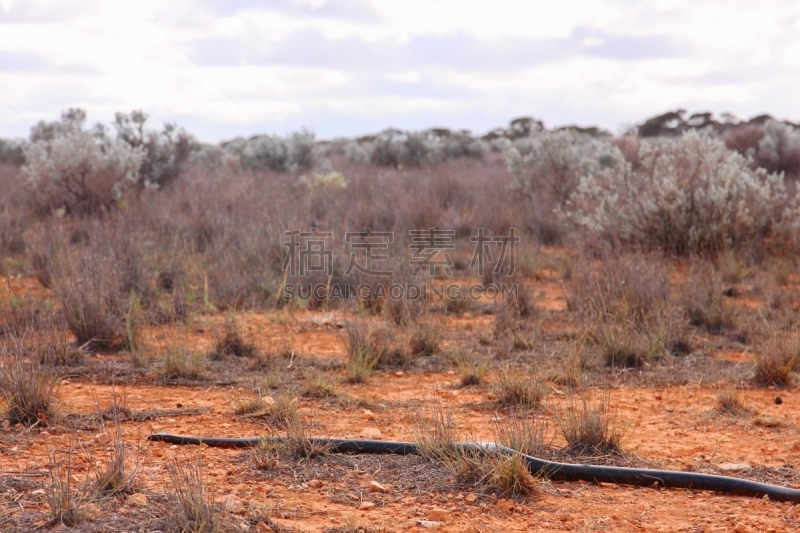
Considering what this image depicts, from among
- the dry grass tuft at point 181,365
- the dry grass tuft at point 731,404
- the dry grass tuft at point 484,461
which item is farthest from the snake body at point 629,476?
the dry grass tuft at point 181,365

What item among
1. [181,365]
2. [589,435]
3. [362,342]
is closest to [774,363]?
[589,435]

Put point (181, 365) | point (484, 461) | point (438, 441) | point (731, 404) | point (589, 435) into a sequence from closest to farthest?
1. point (484, 461)
2. point (438, 441)
3. point (589, 435)
4. point (731, 404)
5. point (181, 365)

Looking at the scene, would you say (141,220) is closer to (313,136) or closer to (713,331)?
(713,331)

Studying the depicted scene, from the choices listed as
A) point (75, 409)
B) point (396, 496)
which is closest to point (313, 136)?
point (75, 409)

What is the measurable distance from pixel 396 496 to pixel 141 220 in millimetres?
9560

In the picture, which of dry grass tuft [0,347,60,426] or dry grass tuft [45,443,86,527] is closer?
dry grass tuft [45,443,86,527]

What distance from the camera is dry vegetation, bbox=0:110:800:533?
12.5 feet

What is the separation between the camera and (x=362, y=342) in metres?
6.50

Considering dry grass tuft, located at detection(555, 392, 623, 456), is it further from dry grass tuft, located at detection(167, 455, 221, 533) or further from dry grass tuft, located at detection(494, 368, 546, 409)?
dry grass tuft, located at detection(167, 455, 221, 533)

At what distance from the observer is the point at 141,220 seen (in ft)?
40.5

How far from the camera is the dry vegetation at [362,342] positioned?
12.5 feet

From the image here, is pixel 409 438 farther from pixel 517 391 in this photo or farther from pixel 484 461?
pixel 517 391

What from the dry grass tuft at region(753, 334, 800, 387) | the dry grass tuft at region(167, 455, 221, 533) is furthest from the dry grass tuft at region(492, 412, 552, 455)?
the dry grass tuft at region(753, 334, 800, 387)

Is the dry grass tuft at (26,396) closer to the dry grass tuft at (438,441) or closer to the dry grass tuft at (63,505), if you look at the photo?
the dry grass tuft at (63,505)
